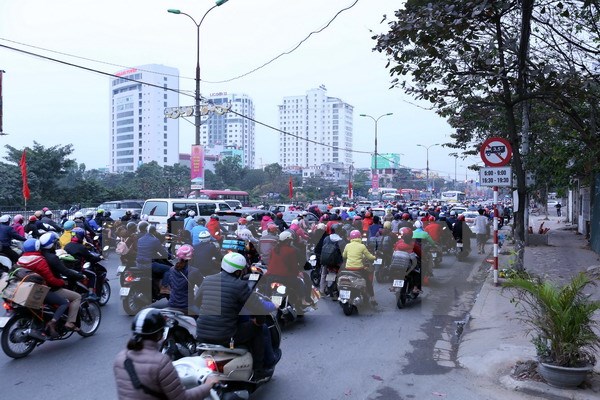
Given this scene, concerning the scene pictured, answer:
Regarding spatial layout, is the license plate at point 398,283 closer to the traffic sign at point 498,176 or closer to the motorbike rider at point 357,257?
the motorbike rider at point 357,257

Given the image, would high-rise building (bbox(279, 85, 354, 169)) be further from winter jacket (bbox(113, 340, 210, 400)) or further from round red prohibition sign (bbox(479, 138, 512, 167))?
winter jacket (bbox(113, 340, 210, 400))

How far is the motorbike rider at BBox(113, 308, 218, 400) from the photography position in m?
3.06

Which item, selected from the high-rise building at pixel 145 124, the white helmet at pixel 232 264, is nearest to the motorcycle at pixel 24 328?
the white helmet at pixel 232 264

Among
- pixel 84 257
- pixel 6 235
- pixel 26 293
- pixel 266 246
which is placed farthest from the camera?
pixel 6 235

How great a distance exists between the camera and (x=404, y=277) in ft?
31.9

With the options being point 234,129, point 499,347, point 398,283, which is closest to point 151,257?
point 398,283

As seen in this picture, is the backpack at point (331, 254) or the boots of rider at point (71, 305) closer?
the boots of rider at point (71, 305)

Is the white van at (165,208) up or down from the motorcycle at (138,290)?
up

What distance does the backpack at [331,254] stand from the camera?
10.1m

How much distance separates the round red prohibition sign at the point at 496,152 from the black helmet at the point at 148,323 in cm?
906

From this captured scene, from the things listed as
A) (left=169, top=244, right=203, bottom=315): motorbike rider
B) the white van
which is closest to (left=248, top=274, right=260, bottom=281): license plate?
(left=169, top=244, right=203, bottom=315): motorbike rider

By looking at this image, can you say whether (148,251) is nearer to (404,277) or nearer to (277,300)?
(277,300)

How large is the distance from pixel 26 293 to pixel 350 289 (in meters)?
4.91

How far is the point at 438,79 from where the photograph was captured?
10898 mm
